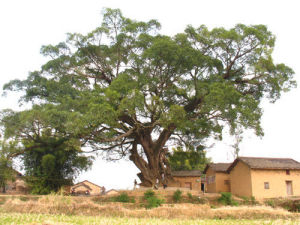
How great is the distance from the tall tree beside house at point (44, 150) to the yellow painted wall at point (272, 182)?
15396 millimetres

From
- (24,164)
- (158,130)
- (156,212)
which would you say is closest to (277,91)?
(158,130)

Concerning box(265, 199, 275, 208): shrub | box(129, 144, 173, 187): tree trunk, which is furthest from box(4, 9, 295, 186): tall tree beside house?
box(265, 199, 275, 208): shrub

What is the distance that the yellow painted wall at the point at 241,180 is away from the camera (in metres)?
26.7

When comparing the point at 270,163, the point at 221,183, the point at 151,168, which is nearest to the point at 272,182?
the point at 270,163

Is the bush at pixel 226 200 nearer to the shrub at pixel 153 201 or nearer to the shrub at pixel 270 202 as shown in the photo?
the shrub at pixel 270 202

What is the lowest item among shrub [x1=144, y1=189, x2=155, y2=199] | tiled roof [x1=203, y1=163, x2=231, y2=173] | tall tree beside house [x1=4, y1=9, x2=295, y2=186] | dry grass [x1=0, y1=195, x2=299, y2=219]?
dry grass [x1=0, y1=195, x2=299, y2=219]

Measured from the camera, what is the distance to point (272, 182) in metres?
26.5

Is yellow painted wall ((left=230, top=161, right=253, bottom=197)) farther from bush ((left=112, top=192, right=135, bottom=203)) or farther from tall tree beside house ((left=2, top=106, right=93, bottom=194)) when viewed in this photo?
tall tree beside house ((left=2, top=106, right=93, bottom=194))

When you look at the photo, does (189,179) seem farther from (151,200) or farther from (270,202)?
(151,200)

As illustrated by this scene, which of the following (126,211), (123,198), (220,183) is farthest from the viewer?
(220,183)

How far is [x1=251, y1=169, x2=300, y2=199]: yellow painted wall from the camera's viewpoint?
85.6ft

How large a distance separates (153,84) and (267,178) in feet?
43.1

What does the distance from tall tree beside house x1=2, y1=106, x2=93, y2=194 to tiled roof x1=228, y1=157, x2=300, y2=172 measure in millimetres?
15056

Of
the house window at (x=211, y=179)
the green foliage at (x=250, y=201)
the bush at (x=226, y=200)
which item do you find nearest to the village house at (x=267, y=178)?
the green foliage at (x=250, y=201)
